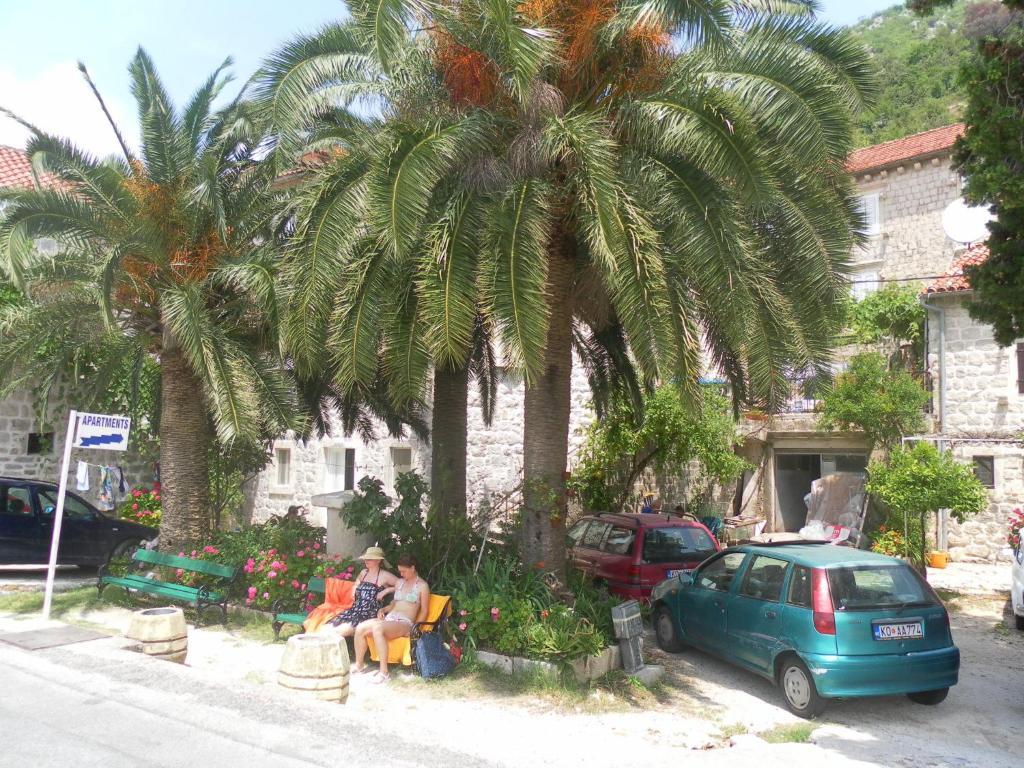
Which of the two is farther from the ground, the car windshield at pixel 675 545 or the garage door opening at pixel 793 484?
the garage door opening at pixel 793 484

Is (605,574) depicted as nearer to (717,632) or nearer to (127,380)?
(717,632)

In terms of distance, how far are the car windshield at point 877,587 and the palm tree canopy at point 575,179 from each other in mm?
1815

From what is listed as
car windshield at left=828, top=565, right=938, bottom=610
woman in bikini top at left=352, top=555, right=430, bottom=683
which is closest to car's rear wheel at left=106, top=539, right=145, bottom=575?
woman in bikini top at left=352, top=555, right=430, bottom=683

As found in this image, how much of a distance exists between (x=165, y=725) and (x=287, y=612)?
367 cm

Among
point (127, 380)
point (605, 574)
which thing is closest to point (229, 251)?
point (605, 574)

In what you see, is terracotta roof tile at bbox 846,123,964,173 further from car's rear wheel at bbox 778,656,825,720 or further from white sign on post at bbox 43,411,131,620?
white sign on post at bbox 43,411,131,620

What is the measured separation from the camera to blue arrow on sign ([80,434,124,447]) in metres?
9.99

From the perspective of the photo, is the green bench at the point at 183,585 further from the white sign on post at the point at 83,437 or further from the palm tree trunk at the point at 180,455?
the white sign on post at the point at 83,437

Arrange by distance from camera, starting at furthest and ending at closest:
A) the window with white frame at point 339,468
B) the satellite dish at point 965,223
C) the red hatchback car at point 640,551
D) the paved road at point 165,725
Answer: the window with white frame at point 339,468, the satellite dish at point 965,223, the red hatchback car at point 640,551, the paved road at point 165,725

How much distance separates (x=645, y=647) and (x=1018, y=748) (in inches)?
154

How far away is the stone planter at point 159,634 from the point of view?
811 centimetres

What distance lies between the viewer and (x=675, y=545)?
1102cm

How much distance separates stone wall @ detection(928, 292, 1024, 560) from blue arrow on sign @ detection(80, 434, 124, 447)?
14508 mm

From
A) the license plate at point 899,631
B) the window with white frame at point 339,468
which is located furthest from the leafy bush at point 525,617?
the window with white frame at point 339,468
